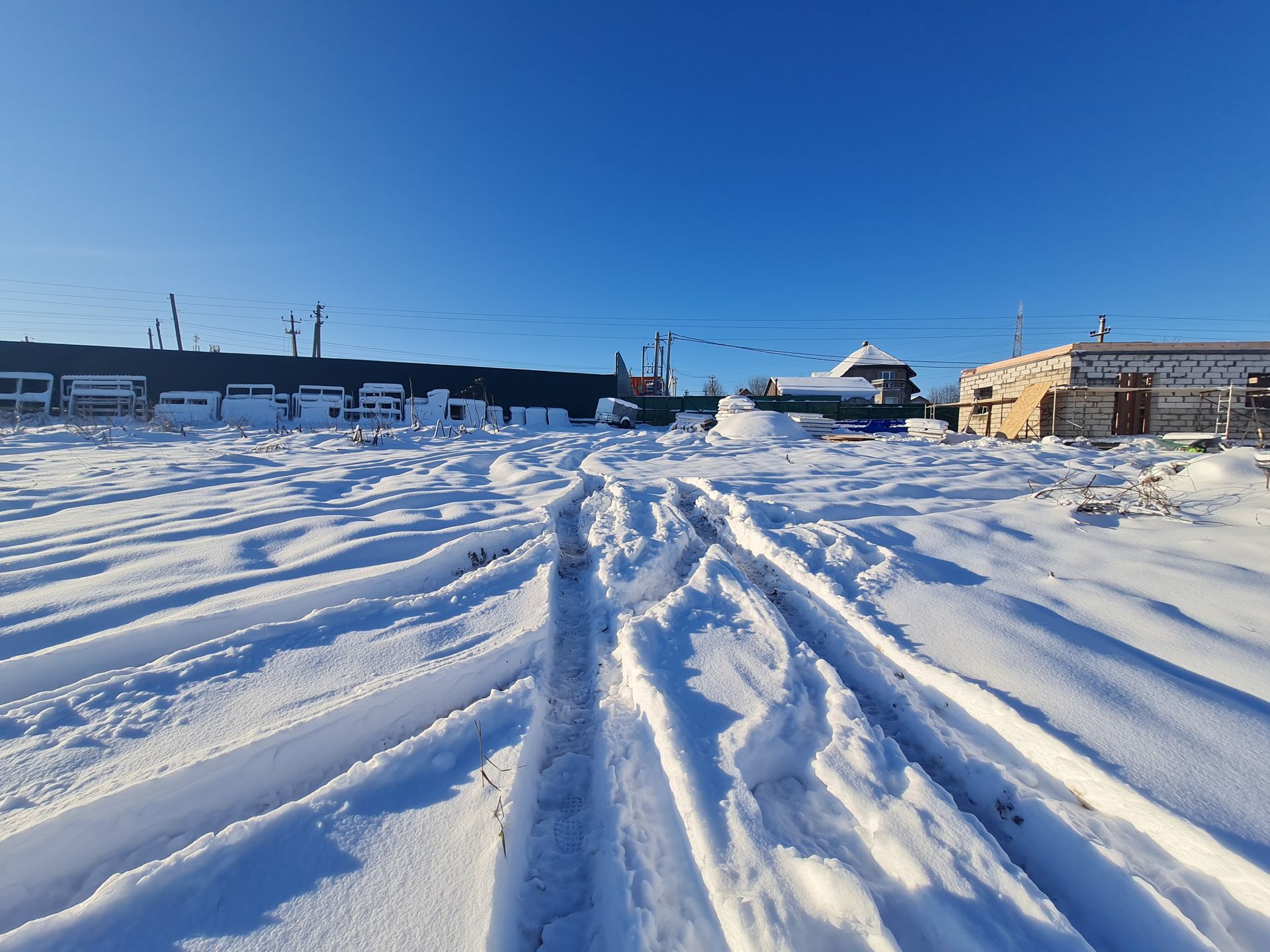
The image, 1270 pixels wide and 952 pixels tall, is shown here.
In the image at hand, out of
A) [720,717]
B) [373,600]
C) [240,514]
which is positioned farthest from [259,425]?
[720,717]

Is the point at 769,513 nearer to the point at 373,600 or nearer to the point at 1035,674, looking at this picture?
the point at 1035,674

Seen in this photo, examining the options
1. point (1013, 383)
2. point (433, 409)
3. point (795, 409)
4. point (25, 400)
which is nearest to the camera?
point (25, 400)

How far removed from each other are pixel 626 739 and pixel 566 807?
237mm

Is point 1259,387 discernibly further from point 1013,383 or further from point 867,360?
point 867,360

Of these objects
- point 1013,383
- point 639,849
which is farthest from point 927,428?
point 639,849

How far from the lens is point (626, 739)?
143cm

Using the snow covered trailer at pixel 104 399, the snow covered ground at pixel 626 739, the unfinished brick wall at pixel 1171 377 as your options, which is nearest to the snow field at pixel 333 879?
the snow covered ground at pixel 626 739

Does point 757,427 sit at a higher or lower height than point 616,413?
lower

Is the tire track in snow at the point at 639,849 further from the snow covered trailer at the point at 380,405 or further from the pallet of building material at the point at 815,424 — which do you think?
the pallet of building material at the point at 815,424

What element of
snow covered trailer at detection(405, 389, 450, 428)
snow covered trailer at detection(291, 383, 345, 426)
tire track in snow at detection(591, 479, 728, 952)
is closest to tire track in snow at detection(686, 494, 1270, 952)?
tire track in snow at detection(591, 479, 728, 952)

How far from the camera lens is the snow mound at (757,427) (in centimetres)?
1030

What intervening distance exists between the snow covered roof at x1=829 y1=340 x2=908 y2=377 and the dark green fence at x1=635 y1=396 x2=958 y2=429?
16.6 m

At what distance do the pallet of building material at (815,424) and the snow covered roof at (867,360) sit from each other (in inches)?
1012

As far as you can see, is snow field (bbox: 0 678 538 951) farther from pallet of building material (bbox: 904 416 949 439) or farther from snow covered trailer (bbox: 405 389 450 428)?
pallet of building material (bbox: 904 416 949 439)
